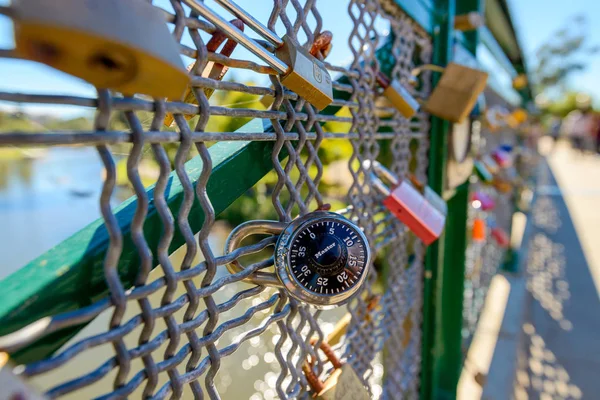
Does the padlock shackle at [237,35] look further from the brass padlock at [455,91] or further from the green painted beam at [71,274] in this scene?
the brass padlock at [455,91]

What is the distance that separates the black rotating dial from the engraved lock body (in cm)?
63

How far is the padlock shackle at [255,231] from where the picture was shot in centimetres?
52

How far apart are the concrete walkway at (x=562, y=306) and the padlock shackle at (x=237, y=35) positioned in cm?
199

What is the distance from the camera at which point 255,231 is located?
0.55 m

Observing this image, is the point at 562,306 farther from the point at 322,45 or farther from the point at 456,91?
the point at 322,45

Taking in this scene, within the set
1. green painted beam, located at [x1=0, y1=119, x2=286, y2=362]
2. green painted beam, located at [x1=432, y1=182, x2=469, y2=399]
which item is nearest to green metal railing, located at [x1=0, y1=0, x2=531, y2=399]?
green painted beam, located at [x1=0, y1=119, x2=286, y2=362]

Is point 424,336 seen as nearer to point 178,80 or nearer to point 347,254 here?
point 347,254

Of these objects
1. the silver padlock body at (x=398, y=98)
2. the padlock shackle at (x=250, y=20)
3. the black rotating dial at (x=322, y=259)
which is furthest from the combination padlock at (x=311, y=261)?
the silver padlock body at (x=398, y=98)

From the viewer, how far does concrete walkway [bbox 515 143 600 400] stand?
1.95 m

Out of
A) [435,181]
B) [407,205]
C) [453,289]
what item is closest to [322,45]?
[407,205]

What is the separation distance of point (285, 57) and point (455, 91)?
2.17ft

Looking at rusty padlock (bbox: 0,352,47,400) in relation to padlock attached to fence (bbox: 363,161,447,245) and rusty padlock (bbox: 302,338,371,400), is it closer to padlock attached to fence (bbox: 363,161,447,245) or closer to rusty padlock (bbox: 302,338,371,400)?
rusty padlock (bbox: 302,338,371,400)

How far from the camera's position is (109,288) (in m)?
0.38

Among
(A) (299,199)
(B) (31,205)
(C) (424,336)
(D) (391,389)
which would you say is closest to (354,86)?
(A) (299,199)
